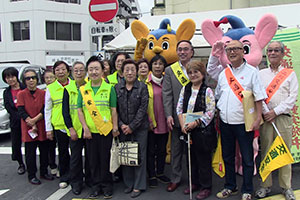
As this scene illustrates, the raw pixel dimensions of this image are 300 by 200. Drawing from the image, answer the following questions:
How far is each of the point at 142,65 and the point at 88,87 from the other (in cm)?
90

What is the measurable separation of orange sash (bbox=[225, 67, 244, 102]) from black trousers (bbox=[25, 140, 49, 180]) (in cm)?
284

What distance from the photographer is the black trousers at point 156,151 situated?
3.82m

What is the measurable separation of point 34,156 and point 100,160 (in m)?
1.17

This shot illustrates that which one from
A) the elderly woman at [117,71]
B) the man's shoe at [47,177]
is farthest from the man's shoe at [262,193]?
the man's shoe at [47,177]

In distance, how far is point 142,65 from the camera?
389cm

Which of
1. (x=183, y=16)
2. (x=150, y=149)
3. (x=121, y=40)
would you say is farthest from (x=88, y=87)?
(x=183, y=16)

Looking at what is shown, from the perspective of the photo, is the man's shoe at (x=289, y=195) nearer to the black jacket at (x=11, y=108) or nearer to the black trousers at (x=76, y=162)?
the black trousers at (x=76, y=162)

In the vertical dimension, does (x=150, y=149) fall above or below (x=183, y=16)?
below

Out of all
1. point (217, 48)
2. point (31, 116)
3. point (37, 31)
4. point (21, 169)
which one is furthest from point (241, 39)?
point (37, 31)

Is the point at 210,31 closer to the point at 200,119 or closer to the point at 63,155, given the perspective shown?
the point at 200,119

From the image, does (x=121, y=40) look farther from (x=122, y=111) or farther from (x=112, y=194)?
(x=112, y=194)

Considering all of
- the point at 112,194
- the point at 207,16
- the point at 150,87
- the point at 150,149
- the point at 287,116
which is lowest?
the point at 112,194

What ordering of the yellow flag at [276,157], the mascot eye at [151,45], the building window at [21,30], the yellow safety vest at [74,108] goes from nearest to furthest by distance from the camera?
the yellow flag at [276,157] → the yellow safety vest at [74,108] → the mascot eye at [151,45] → the building window at [21,30]

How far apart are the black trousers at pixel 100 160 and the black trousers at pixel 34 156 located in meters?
0.98
